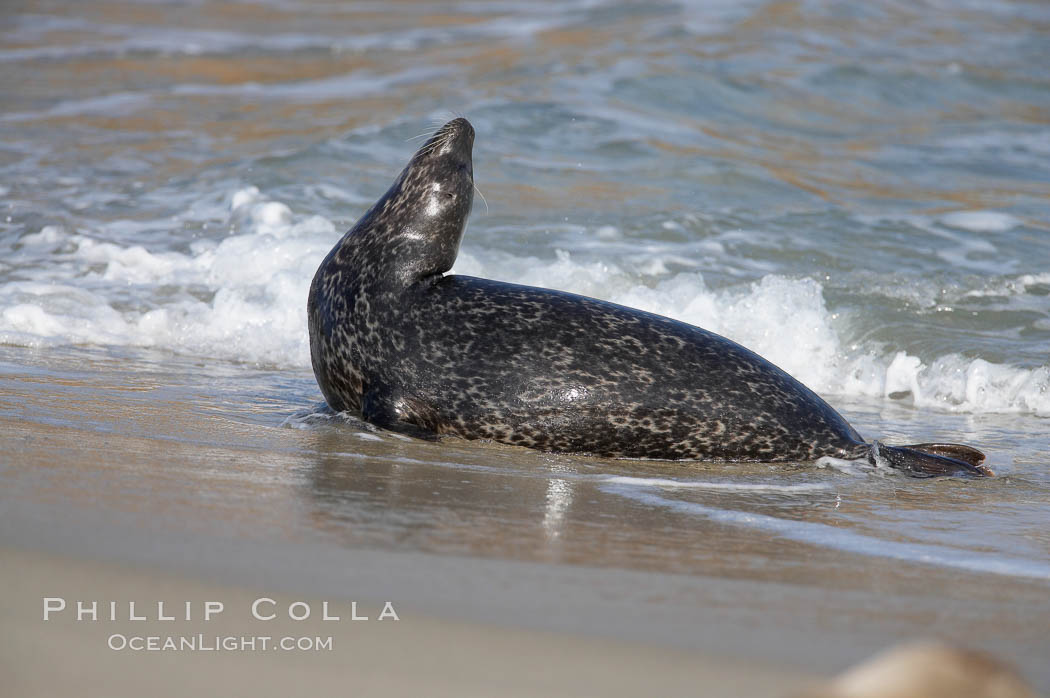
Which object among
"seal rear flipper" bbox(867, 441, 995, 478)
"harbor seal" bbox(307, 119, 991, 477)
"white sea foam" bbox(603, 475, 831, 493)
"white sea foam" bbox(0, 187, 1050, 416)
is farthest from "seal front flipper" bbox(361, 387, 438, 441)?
"white sea foam" bbox(0, 187, 1050, 416)

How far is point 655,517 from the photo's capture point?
11.6 ft

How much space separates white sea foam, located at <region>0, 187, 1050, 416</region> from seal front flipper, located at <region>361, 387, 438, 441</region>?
7.46 feet

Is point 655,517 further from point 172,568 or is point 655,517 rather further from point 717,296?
point 717,296

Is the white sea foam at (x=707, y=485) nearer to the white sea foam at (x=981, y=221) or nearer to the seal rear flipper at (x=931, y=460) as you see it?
the seal rear flipper at (x=931, y=460)

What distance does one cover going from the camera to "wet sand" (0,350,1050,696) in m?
2.11

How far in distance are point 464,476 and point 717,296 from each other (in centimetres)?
443

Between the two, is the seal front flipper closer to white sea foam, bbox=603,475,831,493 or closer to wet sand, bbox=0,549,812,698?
white sea foam, bbox=603,475,831,493

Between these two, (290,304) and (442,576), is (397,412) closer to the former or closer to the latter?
(442,576)

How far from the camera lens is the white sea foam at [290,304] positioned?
269 inches

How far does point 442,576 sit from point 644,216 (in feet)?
24.8

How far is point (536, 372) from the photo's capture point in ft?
15.2

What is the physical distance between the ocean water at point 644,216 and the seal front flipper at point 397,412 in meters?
0.09

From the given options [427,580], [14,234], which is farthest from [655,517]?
[14,234]

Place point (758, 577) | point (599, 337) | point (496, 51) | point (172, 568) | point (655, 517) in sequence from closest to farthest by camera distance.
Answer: point (172, 568) → point (758, 577) → point (655, 517) → point (599, 337) → point (496, 51)
